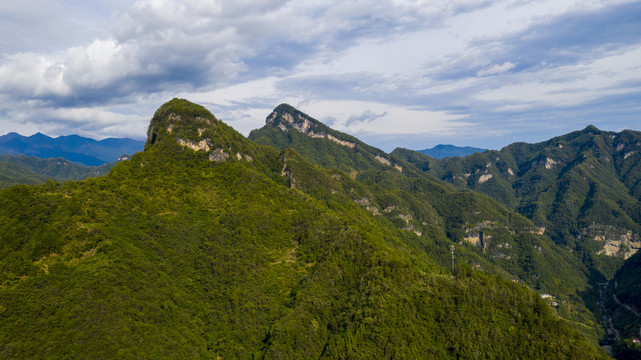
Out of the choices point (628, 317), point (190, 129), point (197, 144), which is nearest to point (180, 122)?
point (190, 129)

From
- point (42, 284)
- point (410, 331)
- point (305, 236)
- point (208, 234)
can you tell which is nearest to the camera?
point (42, 284)

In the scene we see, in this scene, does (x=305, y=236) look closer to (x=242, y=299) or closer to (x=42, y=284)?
(x=242, y=299)

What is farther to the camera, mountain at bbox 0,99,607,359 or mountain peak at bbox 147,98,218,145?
mountain peak at bbox 147,98,218,145

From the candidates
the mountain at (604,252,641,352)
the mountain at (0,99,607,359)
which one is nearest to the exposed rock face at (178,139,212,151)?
the mountain at (0,99,607,359)

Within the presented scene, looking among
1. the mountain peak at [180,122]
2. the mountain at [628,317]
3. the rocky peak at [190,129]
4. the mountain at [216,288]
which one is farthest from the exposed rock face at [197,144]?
the mountain at [628,317]

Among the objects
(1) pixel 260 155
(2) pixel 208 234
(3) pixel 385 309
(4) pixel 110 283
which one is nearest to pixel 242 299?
(2) pixel 208 234

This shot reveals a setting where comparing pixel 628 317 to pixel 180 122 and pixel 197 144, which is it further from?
pixel 180 122

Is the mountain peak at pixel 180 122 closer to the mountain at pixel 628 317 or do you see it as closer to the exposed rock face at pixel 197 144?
the exposed rock face at pixel 197 144

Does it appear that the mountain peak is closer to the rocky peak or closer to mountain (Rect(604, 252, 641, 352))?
the rocky peak
